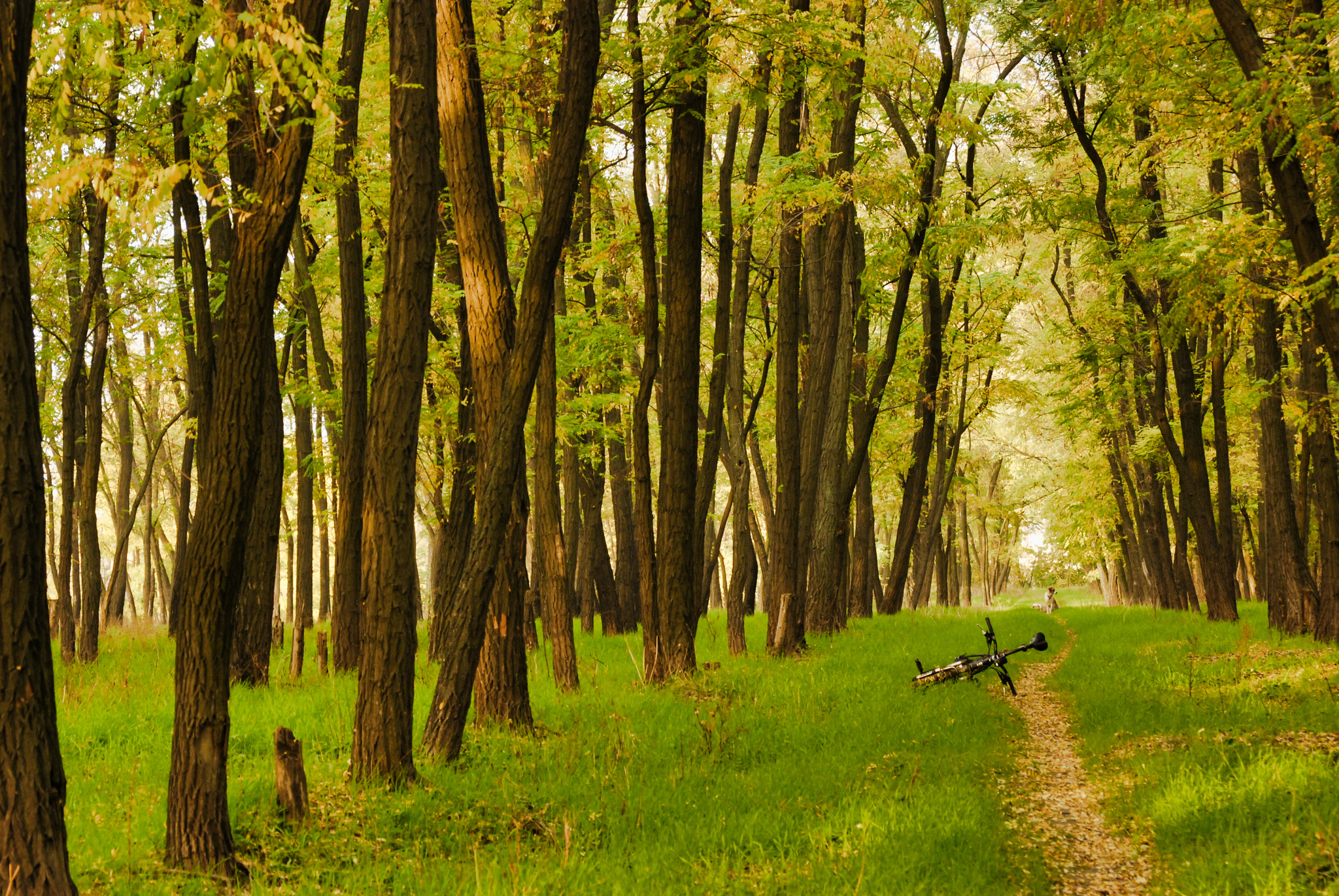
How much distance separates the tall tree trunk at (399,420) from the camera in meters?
6.62

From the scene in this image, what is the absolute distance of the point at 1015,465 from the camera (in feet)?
126

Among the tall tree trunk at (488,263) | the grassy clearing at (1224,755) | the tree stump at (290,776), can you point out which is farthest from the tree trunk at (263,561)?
the grassy clearing at (1224,755)

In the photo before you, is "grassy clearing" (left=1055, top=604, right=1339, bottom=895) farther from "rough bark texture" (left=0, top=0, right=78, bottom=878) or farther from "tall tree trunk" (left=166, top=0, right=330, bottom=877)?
"rough bark texture" (left=0, top=0, right=78, bottom=878)

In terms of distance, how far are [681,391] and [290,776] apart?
643 cm

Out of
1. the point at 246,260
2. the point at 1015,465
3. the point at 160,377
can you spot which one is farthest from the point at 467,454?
the point at 1015,465

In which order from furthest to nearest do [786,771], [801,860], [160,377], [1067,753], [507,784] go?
1. [160,377]
2. [1067,753]
3. [786,771]
4. [507,784]
5. [801,860]

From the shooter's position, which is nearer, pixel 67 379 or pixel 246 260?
pixel 246 260

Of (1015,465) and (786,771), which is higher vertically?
(1015,465)

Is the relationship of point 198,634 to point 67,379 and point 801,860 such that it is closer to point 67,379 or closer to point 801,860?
point 801,860

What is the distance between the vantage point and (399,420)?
22.4 feet

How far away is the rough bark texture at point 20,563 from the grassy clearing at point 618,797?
1.03 metres

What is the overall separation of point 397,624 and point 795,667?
6621mm

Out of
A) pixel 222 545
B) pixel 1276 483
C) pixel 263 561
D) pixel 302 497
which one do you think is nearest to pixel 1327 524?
pixel 1276 483

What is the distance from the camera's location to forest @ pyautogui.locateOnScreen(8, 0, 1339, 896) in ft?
16.5
